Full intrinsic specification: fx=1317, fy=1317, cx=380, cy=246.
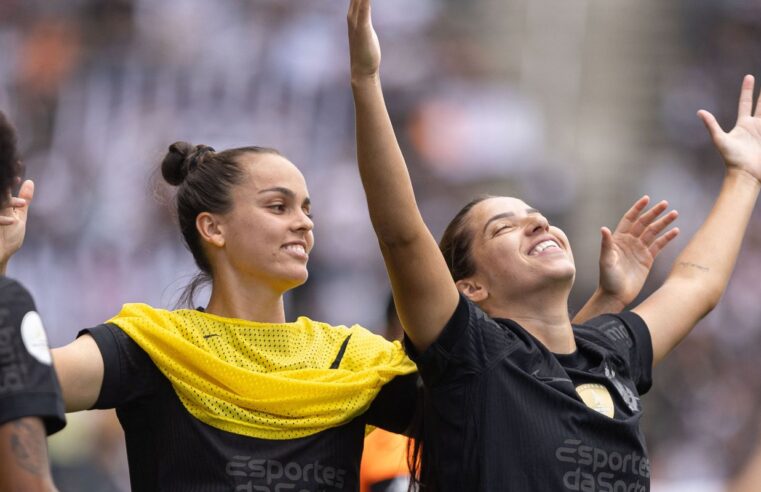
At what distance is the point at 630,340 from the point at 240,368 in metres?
1.06

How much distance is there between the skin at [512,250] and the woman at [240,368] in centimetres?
29

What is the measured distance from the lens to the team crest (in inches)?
121

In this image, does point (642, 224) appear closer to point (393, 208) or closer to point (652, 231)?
point (652, 231)

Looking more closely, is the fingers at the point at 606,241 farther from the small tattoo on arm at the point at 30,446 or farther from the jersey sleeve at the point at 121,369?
the small tattoo on arm at the point at 30,446

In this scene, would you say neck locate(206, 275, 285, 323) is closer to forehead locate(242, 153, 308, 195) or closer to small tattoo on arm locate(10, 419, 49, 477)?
forehead locate(242, 153, 308, 195)

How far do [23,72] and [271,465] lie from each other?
4378mm

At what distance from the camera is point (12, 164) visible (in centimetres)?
233

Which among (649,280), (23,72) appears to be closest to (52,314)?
(23,72)

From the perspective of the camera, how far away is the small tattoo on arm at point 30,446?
213 cm

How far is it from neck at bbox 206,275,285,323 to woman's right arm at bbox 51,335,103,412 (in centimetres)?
39

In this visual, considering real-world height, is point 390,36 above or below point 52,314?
above

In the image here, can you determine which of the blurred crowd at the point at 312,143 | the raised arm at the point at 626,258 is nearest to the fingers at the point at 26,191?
the raised arm at the point at 626,258

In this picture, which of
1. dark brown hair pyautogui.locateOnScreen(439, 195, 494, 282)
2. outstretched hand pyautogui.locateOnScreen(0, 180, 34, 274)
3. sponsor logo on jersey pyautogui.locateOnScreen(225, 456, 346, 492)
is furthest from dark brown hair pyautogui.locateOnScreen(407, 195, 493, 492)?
outstretched hand pyautogui.locateOnScreen(0, 180, 34, 274)

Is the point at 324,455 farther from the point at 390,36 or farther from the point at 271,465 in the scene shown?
the point at 390,36
